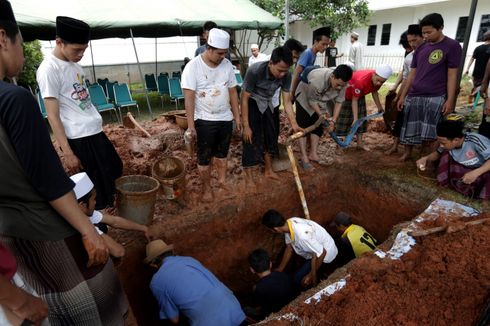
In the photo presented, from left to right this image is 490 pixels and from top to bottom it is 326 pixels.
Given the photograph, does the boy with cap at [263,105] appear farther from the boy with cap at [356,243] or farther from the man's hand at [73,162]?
the man's hand at [73,162]

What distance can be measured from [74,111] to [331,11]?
480 inches

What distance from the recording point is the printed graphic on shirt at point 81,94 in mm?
2600

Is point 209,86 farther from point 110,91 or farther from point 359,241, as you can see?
point 110,91

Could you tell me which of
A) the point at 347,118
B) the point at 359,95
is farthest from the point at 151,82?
the point at 359,95

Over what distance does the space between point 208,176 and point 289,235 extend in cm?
119

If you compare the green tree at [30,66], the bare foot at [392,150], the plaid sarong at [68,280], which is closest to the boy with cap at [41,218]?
the plaid sarong at [68,280]

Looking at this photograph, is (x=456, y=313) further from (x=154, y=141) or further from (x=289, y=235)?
(x=154, y=141)

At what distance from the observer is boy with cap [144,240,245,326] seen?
248 cm

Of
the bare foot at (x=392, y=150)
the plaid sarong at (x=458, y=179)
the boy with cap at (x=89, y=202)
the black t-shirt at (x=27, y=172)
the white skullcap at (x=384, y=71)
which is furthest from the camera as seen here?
the bare foot at (x=392, y=150)

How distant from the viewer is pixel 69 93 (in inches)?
101

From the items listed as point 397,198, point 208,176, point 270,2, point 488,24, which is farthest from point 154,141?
point 488,24

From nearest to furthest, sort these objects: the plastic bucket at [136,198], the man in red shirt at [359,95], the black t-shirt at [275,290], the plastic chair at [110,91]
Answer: the plastic bucket at [136,198]
the black t-shirt at [275,290]
the man in red shirt at [359,95]
the plastic chair at [110,91]

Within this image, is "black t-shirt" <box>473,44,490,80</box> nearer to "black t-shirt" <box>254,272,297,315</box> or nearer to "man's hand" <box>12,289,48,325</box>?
"black t-shirt" <box>254,272,297,315</box>

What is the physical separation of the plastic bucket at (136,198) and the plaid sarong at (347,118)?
3.23 metres
